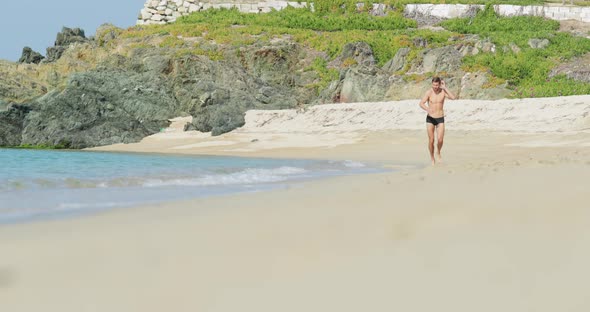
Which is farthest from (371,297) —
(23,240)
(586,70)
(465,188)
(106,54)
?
(106,54)

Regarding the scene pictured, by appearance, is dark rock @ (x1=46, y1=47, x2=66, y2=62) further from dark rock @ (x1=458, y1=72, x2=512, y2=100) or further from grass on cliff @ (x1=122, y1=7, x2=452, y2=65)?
dark rock @ (x1=458, y1=72, x2=512, y2=100)

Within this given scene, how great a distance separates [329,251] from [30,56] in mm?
35113

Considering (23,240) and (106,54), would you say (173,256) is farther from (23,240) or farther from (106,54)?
(106,54)


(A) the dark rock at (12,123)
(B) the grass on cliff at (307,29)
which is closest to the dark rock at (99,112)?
(A) the dark rock at (12,123)

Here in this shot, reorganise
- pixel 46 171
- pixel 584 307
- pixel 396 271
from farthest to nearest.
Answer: pixel 46 171 < pixel 396 271 < pixel 584 307

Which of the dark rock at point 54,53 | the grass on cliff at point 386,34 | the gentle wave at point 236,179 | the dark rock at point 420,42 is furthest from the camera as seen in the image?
the dark rock at point 54,53

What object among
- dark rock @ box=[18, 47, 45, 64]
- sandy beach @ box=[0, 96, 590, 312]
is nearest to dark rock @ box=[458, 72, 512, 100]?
sandy beach @ box=[0, 96, 590, 312]

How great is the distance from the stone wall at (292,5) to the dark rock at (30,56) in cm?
717

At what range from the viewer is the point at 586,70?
26.0 m

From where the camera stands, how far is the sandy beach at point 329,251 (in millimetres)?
2455

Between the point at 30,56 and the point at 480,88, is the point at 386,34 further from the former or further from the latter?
the point at 30,56

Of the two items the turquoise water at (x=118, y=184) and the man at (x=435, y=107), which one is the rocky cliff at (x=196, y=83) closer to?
→ the turquoise water at (x=118, y=184)

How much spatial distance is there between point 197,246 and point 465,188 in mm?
2928

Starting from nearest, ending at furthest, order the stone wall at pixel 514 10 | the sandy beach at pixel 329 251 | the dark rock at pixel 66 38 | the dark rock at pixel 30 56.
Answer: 1. the sandy beach at pixel 329 251
2. the dark rock at pixel 30 56
3. the dark rock at pixel 66 38
4. the stone wall at pixel 514 10
